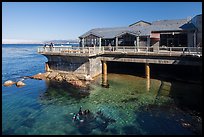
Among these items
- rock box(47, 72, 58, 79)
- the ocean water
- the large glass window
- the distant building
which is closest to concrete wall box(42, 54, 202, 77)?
rock box(47, 72, 58, 79)

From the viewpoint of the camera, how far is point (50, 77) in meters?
34.8

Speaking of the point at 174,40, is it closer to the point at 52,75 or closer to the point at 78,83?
the point at 78,83

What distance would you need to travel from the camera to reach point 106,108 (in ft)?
71.2

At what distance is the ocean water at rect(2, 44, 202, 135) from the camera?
55.7ft

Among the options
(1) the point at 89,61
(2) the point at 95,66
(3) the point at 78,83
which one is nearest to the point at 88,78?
(3) the point at 78,83

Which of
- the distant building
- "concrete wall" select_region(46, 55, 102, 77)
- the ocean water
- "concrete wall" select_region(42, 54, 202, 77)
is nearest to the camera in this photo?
the ocean water

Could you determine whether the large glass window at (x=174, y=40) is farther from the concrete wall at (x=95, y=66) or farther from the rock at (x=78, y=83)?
the rock at (x=78, y=83)

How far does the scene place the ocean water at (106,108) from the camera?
17.0 metres

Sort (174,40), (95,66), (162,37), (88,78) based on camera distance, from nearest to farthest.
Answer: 1. (88,78)
2. (95,66)
3. (174,40)
4. (162,37)

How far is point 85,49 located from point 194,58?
16.4m

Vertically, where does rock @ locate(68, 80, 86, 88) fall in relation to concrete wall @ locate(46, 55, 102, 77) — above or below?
below

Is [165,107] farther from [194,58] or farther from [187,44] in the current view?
[187,44]

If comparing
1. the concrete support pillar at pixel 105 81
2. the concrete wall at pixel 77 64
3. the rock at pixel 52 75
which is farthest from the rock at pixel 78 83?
the rock at pixel 52 75

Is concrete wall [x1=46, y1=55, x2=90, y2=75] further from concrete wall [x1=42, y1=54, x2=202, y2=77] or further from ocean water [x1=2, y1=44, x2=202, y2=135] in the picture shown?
ocean water [x1=2, y1=44, x2=202, y2=135]
